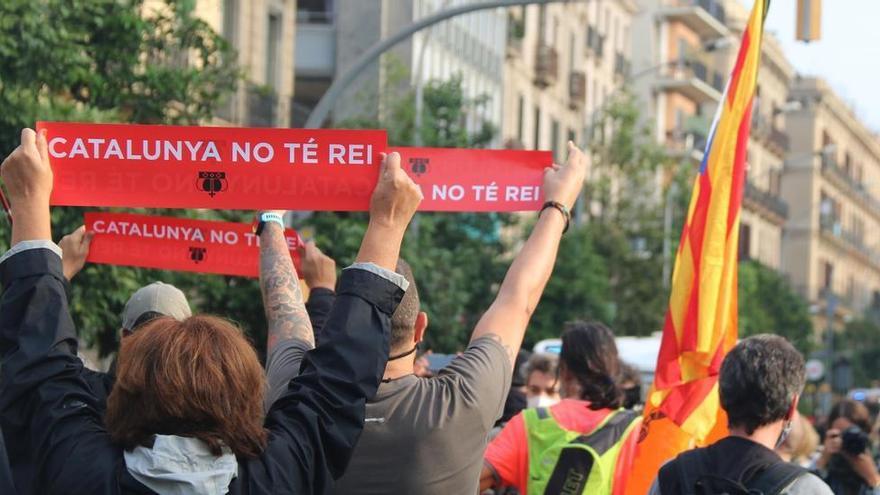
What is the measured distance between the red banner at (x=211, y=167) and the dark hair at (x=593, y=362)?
82.4 inches

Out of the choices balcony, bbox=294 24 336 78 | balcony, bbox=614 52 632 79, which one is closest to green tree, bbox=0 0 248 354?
balcony, bbox=294 24 336 78

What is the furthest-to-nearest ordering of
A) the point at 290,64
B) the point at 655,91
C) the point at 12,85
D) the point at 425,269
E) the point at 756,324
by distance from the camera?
the point at 655,91 → the point at 756,324 → the point at 290,64 → the point at 425,269 → the point at 12,85

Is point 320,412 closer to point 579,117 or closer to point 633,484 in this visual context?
point 633,484

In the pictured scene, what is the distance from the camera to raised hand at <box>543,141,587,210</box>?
194 inches

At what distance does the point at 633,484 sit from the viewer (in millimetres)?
6477

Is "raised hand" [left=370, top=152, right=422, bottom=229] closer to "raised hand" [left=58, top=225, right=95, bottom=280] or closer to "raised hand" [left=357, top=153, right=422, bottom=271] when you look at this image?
"raised hand" [left=357, top=153, right=422, bottom=271]

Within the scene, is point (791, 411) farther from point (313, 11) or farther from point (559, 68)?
point (559, 68)

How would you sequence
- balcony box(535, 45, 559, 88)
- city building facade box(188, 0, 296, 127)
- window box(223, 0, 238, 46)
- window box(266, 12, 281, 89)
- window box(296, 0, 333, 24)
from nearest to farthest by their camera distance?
1. city building facade box(188, 0, 296, 127)
2. window box(223, 0, 238, 46)
3. window box(266, 12, 281, 89)
4. window box(296, 0, 333, 24)
5. balcony box(535, 45, 559, 88)

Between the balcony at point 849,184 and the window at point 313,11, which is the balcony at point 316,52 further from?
the balcony at point 849,184

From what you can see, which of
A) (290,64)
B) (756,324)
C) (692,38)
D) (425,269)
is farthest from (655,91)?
(425,269)

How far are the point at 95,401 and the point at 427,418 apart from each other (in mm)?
904

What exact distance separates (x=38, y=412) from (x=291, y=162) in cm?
133

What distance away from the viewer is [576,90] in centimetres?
5338

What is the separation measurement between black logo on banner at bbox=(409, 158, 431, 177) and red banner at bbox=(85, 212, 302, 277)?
108cm
